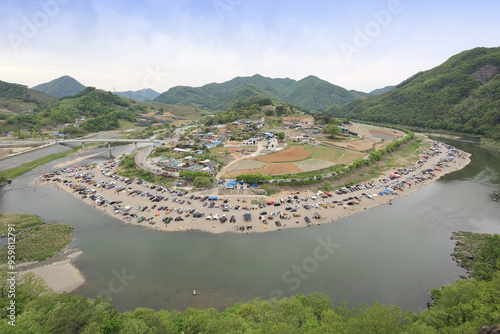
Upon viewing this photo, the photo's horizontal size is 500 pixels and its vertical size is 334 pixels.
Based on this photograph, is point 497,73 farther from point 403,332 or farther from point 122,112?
point 122,112

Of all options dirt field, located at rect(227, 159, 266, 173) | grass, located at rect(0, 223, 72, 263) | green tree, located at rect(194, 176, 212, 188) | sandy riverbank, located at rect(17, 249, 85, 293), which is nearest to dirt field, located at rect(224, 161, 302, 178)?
dirt field, located at rect(227, 159, 266, 173)

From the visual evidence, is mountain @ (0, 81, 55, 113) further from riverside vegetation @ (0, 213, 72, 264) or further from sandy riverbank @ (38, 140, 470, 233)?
riverside vegetation @ (0, 213, 72, 264)

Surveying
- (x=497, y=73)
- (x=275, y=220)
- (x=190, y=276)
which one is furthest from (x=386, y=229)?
(x=497, y=73)

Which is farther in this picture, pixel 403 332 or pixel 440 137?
pixel 440 137

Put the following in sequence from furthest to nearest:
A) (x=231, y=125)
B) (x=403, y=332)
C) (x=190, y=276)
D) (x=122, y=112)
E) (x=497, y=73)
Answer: (x=122, y=112) < (x=497, y=73) < (x=231, y=125) < (x=190, y=276) < (x=403, y=332)

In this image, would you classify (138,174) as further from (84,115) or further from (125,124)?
(84,115)

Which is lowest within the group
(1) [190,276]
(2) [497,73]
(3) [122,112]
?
(1) [190,276]

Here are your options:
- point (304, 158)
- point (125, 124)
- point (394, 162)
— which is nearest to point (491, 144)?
point (394, 162)
